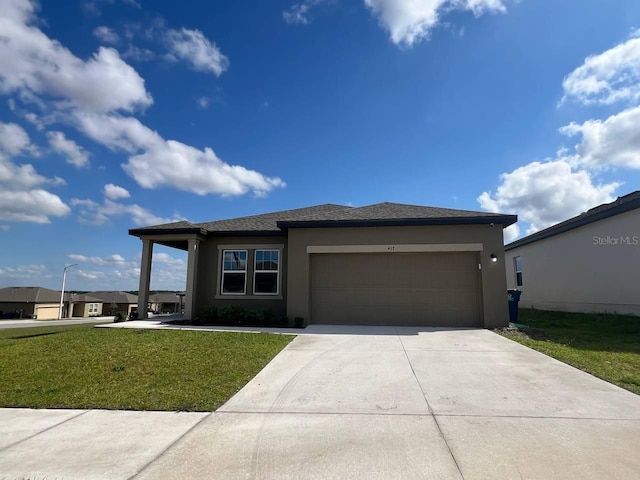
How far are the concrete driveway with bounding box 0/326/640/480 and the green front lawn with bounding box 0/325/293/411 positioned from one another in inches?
15.0

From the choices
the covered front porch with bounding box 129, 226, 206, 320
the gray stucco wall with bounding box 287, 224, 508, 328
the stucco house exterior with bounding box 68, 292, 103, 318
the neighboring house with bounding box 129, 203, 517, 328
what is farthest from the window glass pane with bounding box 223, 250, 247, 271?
the stucco house exterior with bounding box 68, 292, 103, 318

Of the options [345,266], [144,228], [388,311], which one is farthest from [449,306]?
[144,228]

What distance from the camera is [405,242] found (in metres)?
12.2

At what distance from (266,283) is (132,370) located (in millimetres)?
7799

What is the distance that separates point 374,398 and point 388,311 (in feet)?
23.5

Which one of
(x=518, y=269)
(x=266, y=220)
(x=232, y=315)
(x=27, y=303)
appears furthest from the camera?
(x=27, y=303)

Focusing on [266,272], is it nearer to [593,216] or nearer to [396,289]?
[396,289]

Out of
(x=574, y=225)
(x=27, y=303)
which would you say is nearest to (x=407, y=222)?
(x=574, y=225)

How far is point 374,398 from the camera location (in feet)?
17.2

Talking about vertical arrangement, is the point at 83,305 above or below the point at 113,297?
below

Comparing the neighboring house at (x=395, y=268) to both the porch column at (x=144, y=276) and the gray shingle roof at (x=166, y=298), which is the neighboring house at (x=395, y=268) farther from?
the gray shingle roof at (x=166, y=298)

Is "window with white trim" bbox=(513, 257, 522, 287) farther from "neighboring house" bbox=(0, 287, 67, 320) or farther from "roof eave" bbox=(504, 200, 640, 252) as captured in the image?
"neighboring house" bbox=(0, 287, 67, 320)

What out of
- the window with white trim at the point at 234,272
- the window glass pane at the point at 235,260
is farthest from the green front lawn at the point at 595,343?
the window glass pane at the point at 235,260

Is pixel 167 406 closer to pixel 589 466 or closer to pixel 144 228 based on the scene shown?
pixel 589 466
